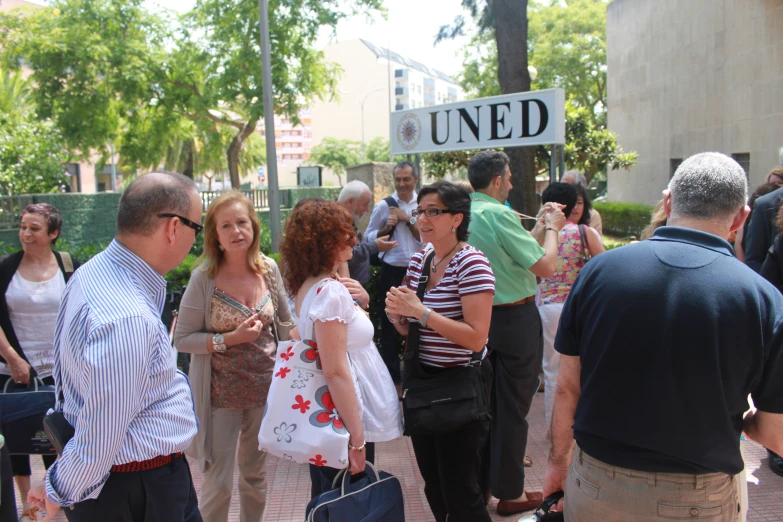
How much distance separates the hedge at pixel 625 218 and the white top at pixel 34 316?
17669 mm

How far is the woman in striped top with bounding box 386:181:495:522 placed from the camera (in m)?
2.89

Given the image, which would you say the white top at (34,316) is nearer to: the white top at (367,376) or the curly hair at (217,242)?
the curly hair at (217,242)

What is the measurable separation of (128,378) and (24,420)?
186 centimetres

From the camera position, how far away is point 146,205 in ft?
6.90

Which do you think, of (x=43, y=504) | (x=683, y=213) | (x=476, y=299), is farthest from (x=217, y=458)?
(x=683, y=213)

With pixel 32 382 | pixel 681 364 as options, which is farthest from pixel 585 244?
pixel 32 382

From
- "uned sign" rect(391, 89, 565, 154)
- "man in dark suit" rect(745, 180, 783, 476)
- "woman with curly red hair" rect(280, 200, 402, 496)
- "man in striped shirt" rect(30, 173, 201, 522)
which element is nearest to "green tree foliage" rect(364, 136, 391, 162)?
"uned sign" rect(391, 89, 565, 154)

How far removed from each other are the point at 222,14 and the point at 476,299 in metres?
14.7

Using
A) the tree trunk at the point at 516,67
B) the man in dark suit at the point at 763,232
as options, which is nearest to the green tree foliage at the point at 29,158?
the tree trunk at the point at 516,67

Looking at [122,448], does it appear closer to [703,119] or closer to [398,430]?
[398,430]

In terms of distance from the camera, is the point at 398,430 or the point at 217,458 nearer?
the point at 398,430

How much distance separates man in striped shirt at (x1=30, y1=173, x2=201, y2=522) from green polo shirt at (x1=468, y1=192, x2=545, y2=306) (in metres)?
1.81

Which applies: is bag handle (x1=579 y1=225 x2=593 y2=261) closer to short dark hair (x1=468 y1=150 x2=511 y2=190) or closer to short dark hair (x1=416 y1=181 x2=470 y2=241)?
short dark hair (x1=468 y1=150 x2=511 y2=190)

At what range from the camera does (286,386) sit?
8.73 ft
